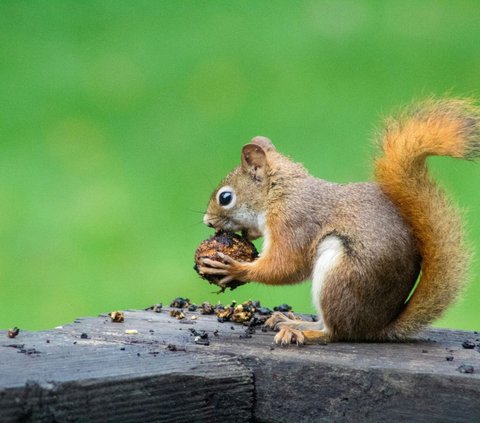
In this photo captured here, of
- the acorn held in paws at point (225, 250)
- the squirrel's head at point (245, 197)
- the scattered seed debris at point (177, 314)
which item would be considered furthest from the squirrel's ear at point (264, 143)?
the scattered seed debris at point (177, 314)

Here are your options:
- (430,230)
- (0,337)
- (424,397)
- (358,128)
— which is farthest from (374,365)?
(358,128)

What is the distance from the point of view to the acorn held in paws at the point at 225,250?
107 inches

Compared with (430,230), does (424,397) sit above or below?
below

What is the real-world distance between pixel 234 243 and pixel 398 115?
515 mm

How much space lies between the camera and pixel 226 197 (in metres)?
2.89

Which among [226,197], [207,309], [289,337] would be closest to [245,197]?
[226,197]

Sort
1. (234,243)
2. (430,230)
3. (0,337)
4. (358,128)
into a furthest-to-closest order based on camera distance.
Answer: (358,128) → (234,243) → (430,230) → (0,337)

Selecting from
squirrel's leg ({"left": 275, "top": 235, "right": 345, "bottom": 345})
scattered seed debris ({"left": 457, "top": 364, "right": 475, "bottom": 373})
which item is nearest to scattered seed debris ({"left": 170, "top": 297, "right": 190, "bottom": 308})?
squirrel's leg ({"left": 275, "top": 235, "right": 345, "bottom": 345})

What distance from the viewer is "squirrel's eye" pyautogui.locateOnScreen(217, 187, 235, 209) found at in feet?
9.44

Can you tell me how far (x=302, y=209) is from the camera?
2725 millimetres

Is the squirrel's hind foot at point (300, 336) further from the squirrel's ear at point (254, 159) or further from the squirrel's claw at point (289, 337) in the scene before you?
the squirrel's ear at point (254, 159)

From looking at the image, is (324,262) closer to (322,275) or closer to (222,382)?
(322,275)

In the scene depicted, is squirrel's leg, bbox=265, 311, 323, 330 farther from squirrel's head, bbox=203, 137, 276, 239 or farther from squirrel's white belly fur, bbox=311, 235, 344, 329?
squirrel's head, bbox=203, 137, 276, 239

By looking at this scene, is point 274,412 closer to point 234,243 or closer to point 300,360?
point 300,360
